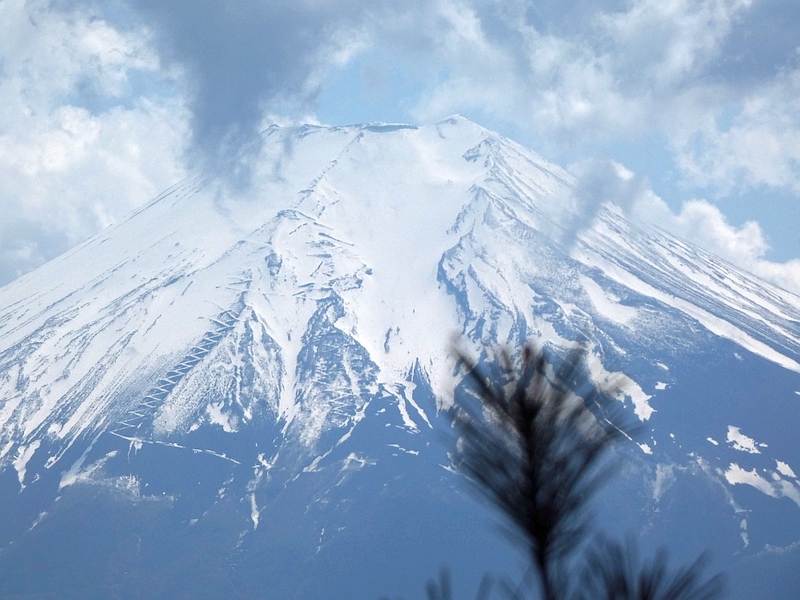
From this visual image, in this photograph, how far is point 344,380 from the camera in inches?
5620

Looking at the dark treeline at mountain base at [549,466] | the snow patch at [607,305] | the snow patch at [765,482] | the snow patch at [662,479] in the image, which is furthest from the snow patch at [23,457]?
the dark treeline at mountain base at [549,466]

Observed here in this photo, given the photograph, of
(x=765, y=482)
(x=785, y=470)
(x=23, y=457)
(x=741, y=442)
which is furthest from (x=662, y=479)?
(x=23, y=457)

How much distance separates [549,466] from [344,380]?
451ft

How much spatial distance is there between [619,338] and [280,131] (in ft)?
269

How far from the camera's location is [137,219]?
187000 mm

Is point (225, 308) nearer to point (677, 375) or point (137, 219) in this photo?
point (137, 219)

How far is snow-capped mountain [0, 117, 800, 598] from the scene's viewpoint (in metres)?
117

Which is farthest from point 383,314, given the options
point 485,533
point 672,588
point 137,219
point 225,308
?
point 672,588

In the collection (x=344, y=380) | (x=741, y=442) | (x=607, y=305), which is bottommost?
(x=344, y=380)

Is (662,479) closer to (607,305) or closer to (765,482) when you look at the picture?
(765,482)

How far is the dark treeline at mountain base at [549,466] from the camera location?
19.0 feet

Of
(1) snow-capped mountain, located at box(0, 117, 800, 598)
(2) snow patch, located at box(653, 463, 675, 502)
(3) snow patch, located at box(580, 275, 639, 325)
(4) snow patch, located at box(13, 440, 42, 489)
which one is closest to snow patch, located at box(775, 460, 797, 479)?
(1) snow-capped mountain, located at box(0, 117, 800, 598)

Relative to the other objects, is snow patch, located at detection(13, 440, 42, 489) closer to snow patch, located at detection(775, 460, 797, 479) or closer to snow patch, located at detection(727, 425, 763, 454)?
snow patch, located at detection(727, 425, 763, 454)

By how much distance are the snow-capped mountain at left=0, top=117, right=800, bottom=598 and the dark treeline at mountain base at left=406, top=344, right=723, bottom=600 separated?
9373 cm
